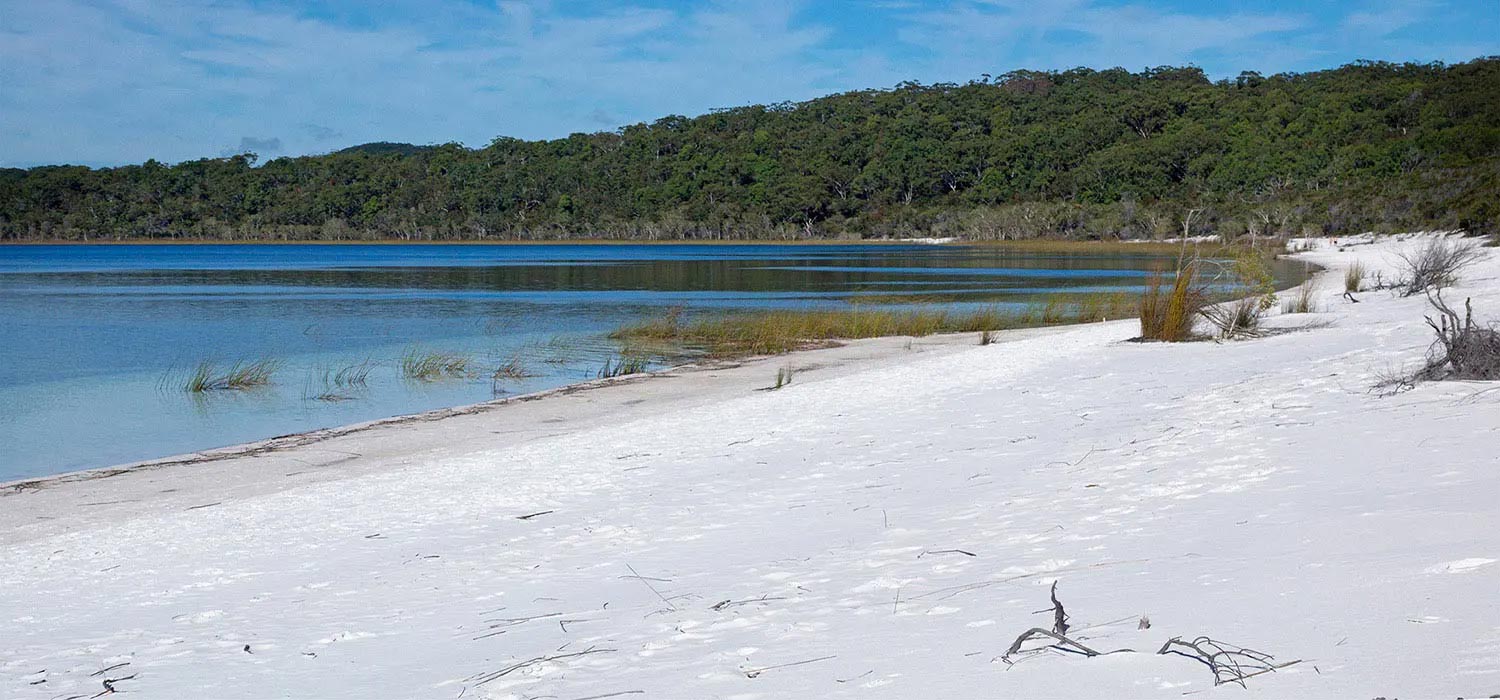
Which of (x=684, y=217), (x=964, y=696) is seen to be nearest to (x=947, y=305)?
(x=964, y=696)

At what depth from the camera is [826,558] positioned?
5.35 m

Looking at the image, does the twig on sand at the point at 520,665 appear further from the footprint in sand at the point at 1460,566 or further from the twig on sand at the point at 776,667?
the footprint in sand at the point at 1460,566

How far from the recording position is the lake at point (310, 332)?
46.5 feet

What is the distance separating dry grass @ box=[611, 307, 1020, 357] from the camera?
2080 cm

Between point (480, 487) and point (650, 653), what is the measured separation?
14.3 ft

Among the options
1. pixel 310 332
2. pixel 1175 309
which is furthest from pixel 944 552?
pixel 310 332

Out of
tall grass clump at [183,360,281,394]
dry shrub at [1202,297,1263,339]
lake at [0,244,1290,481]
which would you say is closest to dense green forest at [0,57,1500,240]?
lake at [0,244,1290,481]

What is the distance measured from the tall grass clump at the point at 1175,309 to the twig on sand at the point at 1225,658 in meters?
11.9

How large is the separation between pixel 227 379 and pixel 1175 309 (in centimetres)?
1362

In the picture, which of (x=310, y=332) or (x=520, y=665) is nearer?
(x=520, y=665)

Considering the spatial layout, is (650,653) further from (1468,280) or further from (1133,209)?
(1133,209)

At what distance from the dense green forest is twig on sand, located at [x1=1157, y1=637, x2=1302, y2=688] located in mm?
50590

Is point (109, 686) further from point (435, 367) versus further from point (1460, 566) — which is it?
point (435, 367)

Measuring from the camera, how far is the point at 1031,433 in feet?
27.6
